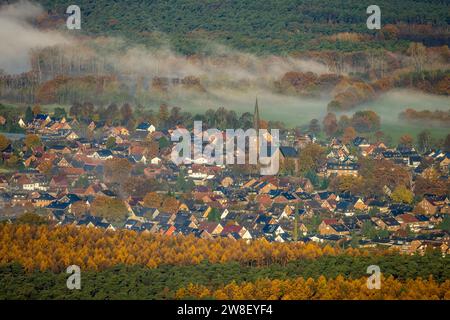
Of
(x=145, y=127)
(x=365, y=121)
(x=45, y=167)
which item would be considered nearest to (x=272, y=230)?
(x=45, y=167)

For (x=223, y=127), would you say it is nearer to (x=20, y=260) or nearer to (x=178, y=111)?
(x=178, y=111)

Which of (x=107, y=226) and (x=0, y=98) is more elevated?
(x=0, y=98)

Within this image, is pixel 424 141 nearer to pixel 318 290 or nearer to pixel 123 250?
pixel 123 250

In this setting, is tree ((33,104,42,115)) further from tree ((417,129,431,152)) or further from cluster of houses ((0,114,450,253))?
tree ((417,129,431,152))

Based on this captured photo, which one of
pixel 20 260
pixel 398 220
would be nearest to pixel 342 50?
pixel 398 220

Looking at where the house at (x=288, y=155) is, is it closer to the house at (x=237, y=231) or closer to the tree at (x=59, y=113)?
the house at (x=237, y=231)
